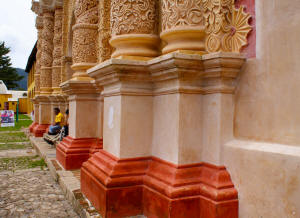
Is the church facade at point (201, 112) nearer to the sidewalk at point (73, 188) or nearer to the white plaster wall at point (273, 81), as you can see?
the white plaster wall at point (273, 81)

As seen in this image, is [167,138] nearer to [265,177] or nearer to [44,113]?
[265,177]

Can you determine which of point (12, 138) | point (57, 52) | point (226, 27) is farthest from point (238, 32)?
point (12, 138)

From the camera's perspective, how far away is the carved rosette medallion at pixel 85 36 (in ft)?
16.6

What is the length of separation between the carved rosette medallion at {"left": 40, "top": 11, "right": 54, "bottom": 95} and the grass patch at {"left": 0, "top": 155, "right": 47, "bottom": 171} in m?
4.28

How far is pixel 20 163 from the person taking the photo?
6.11 meters

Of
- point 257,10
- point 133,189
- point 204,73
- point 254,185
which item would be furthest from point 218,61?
point 133,189

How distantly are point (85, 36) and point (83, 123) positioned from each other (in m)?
1.55

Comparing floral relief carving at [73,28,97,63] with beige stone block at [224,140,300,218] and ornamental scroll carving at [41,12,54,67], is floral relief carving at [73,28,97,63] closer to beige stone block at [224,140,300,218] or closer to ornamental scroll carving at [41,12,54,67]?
beige stone block at [224,140,300,218]

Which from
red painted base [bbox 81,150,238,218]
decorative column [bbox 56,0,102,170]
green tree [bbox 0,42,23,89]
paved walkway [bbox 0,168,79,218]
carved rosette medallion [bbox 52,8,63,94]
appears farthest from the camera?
green tree [bbox 0,42,23,89]

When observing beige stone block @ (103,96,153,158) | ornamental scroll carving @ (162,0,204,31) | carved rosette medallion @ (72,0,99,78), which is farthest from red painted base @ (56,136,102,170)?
ornamental scroll carving @ (162,0,204,31)

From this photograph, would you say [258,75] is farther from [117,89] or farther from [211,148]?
[117,89]

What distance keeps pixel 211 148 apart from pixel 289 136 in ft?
2.19

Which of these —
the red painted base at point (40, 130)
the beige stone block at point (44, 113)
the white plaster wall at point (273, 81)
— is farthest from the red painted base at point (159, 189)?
the beige stone block at point (44, 113)

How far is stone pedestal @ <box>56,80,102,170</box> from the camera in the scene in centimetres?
480
